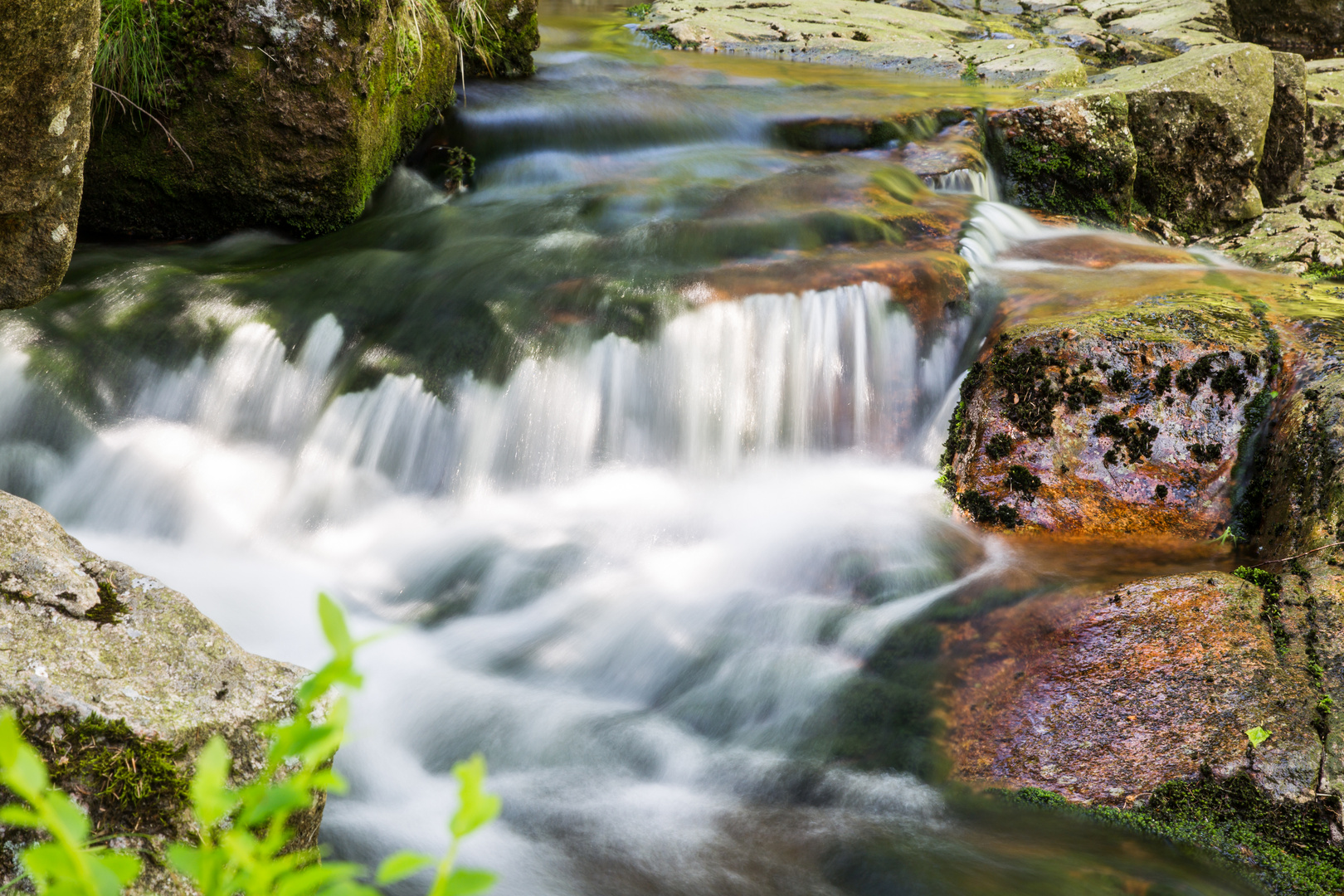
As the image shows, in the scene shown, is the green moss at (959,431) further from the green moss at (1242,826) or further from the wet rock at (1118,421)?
the green moss at (1242,826)

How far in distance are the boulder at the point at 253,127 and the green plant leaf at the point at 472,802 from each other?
5.91 meters

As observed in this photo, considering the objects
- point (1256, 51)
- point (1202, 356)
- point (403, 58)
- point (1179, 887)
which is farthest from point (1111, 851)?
point (1256, 51)

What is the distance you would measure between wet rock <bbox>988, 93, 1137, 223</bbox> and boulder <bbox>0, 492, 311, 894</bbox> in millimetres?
6584

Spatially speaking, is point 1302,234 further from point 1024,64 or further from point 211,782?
point 211,782

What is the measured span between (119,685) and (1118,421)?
3.71m

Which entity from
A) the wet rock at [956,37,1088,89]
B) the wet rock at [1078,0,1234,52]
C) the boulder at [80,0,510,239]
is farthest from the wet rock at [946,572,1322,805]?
the wet rock at [1078,0,1234,52]

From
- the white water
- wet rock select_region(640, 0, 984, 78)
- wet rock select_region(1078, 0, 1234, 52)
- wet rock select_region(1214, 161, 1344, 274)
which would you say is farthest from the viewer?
wet rock select_region(1078, 0, 1234, 52)

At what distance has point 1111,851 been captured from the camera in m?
2.55

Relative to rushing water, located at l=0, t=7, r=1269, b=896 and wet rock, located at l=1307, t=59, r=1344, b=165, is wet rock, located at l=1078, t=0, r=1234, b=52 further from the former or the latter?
rushing water, located at l=0, t=7, r=1269, b=896

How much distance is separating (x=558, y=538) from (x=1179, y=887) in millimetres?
2809

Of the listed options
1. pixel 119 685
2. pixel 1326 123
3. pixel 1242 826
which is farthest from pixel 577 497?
pixel 1326 123

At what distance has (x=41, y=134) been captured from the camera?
3.21m

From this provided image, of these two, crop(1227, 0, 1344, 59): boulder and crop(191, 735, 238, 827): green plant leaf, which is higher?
crop(1227, 0, 1344, 59): boulder

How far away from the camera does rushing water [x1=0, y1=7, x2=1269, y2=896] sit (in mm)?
2844
